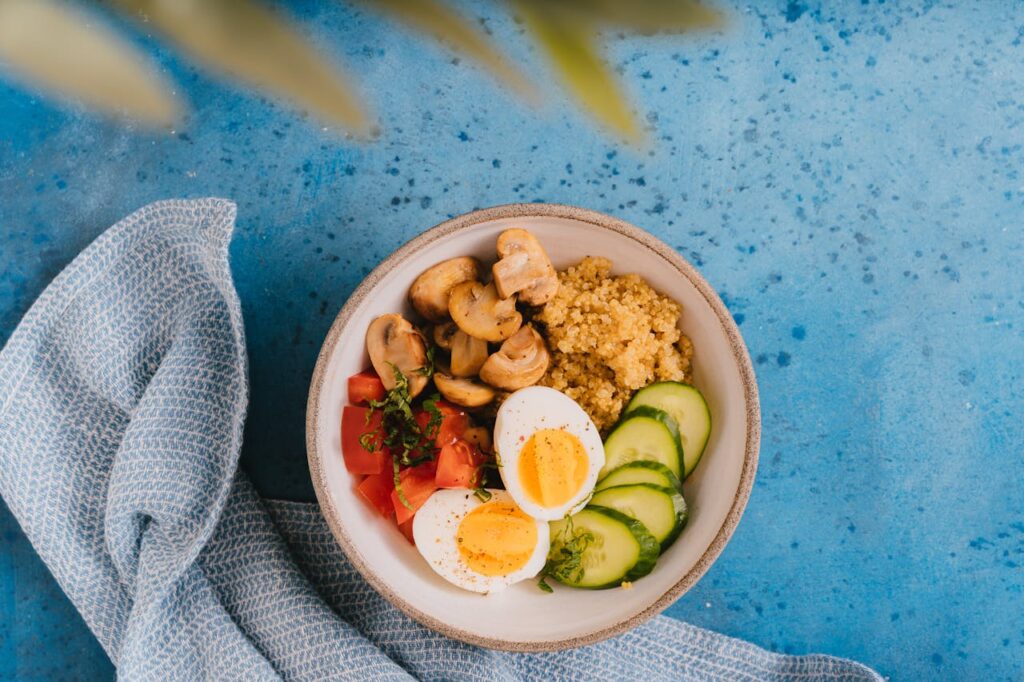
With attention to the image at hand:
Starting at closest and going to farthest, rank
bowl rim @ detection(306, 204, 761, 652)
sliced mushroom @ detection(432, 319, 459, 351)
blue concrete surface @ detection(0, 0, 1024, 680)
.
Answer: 1. bowl rim @ detection(306, 204, 761, 652)
2. sliced mushroom @ detection(432, 319, 459, 351)
3. blue concrete surface @ detection(0, 0, 1024, 680)

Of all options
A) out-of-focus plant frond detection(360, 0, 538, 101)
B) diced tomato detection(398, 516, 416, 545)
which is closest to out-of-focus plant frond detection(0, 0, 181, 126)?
out-of-focus plant frond detection(360, 0, 538, 101)

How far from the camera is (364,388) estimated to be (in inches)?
54.0

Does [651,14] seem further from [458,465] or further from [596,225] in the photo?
[458,465]

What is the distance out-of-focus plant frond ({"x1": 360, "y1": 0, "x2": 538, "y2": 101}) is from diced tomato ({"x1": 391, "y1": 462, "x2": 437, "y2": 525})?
2.26ft

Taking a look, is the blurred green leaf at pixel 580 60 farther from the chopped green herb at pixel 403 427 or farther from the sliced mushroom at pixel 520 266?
the chopped green herb at pixel 403 427

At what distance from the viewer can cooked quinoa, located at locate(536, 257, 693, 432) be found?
136cm

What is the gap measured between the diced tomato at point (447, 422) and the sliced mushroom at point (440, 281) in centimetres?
15

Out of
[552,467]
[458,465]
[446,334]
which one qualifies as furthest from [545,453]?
[446,334]

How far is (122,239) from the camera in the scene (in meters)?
1.50

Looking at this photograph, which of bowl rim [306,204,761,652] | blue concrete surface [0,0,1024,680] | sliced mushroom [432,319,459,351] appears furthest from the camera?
blue concrete surface [0,0,1024,680]

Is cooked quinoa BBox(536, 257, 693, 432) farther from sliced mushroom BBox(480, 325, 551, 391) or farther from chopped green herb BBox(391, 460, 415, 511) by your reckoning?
chopped green herb BBox(391, 460, 415, 511)

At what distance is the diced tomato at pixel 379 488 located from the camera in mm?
1381

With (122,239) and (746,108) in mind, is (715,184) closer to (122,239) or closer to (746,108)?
(746,108)

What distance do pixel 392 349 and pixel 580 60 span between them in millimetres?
652
